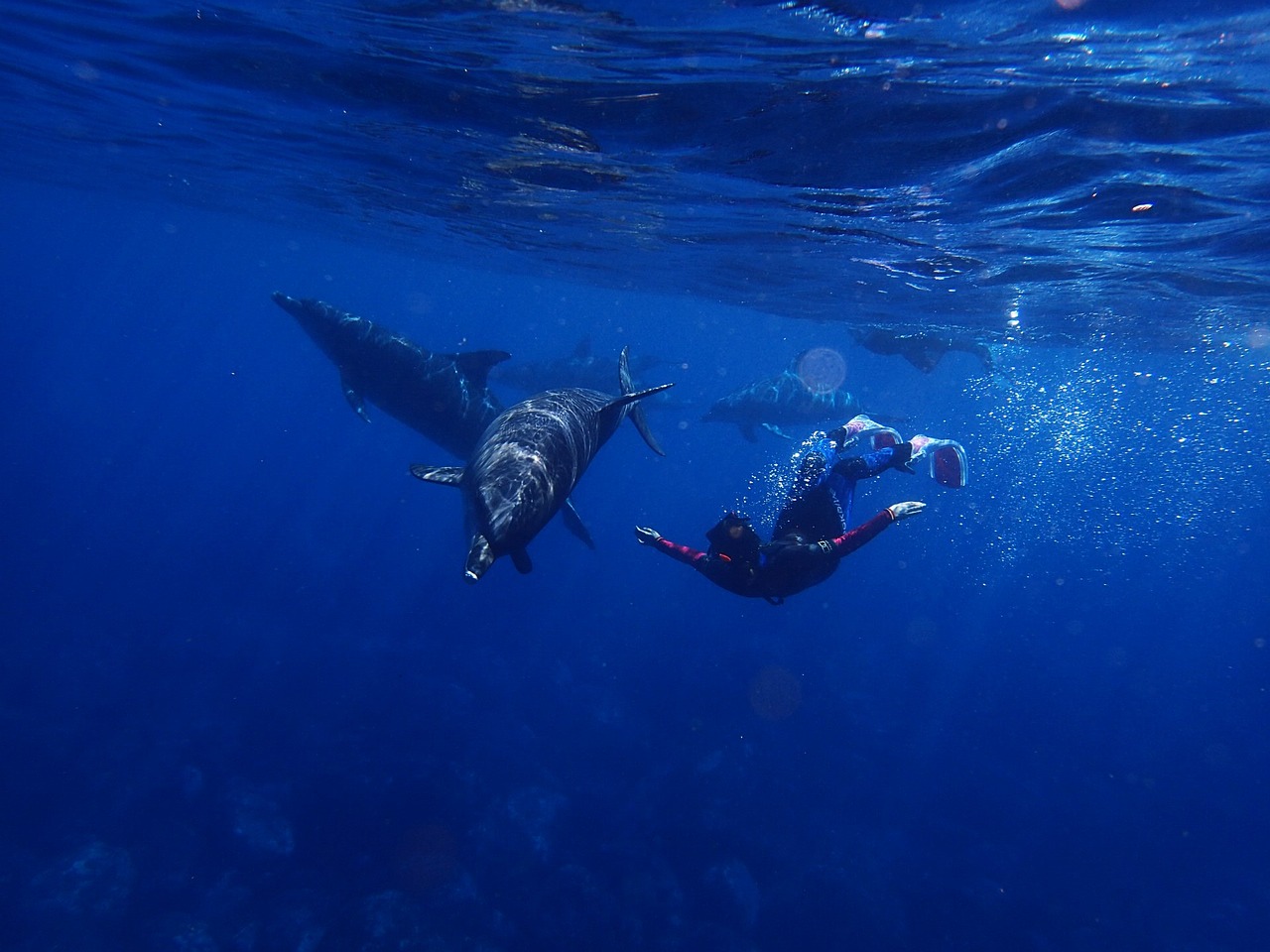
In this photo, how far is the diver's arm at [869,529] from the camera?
8594 mm

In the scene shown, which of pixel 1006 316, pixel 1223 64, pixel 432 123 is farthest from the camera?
pixel 1006 316

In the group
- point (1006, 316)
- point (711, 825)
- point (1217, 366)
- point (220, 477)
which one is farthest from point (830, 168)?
point (220, 477)

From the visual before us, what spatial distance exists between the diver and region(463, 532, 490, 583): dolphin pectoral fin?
3.74 meters

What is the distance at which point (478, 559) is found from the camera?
464 cm

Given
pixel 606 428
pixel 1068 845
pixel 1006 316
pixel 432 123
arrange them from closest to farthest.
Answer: pixel 606 428 < pixel 432 123 < pixel 1068 845 < pixel 1006 316

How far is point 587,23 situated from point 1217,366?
1509 inches

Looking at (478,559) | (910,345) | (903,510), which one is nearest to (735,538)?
(903,510)

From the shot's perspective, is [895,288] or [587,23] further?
[895,288]

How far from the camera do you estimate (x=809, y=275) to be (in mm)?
22922

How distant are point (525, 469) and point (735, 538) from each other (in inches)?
128

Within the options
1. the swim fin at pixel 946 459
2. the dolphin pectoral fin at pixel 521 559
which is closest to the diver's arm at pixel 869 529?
the swim fin at pixel 946 459

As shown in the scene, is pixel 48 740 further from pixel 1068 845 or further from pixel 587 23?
pixel 1068 845

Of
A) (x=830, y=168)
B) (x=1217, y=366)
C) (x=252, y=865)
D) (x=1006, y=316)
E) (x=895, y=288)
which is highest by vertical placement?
(x=830, y=168)

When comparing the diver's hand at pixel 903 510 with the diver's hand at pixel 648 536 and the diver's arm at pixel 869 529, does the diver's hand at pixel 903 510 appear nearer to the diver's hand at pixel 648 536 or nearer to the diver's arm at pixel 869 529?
the diver's arm at pixel 869 529
